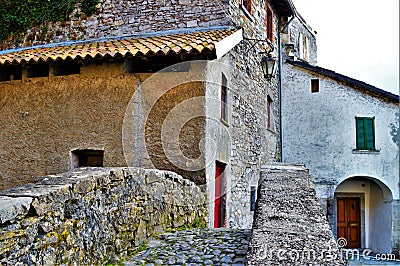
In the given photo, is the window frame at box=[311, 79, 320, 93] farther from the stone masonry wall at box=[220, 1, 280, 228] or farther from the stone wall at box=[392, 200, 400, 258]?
the stone wall at box=[392, 200, 400, 258]

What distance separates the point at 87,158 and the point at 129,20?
3217mm

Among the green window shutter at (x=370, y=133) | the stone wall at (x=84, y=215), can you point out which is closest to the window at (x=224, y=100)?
the stone wall at (x=84, y=215)

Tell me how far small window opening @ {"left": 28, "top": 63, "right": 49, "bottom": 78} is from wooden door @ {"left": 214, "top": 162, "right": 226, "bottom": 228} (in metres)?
3.51

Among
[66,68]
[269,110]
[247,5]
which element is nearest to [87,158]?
[66,68]

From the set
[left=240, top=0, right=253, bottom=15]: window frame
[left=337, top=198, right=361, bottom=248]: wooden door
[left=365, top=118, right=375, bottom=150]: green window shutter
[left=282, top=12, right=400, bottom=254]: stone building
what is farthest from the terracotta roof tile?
[left=337, top=198, right=361, bottom=248]: wooden door

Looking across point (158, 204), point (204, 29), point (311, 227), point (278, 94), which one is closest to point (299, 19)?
point (278, 94)

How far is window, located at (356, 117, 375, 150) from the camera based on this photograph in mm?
13375

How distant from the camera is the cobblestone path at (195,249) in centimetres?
405

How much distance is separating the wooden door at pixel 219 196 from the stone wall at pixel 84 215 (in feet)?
7.52

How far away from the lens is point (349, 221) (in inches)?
598

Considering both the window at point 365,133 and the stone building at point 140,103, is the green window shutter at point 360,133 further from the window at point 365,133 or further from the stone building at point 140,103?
the stone building at point 140,103

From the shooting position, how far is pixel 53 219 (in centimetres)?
310

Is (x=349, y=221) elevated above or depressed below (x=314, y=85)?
below

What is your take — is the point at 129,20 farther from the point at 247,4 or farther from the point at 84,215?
the point at 84,215
